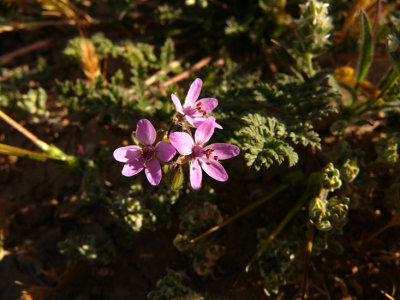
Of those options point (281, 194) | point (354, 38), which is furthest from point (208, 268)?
point (354, 38)

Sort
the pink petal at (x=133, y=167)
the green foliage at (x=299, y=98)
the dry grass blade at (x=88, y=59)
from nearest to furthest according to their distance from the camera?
the pink petal at (x=133, y=167)
the green foliage at (x=299, y=98)
the dry grass blade at (x=88, y=59)

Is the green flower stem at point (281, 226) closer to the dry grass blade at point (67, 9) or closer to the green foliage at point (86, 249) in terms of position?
the green foliage at point (86, 249)

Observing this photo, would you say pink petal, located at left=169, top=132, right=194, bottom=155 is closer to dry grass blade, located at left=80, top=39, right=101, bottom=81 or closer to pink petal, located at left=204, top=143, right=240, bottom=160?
pink petal, located at left=204, top=143, right=240, bottom=160

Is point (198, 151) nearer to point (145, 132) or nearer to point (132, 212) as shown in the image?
point (145, 132)

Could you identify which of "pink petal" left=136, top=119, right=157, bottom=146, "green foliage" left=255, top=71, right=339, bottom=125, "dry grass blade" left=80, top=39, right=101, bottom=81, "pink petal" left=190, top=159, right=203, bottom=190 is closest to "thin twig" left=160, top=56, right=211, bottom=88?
"dry grass blade" left=80, top=39, right=101, bottom=81

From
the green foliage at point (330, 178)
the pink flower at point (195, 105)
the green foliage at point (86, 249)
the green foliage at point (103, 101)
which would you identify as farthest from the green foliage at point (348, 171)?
the green foliage at point (86, 249)
